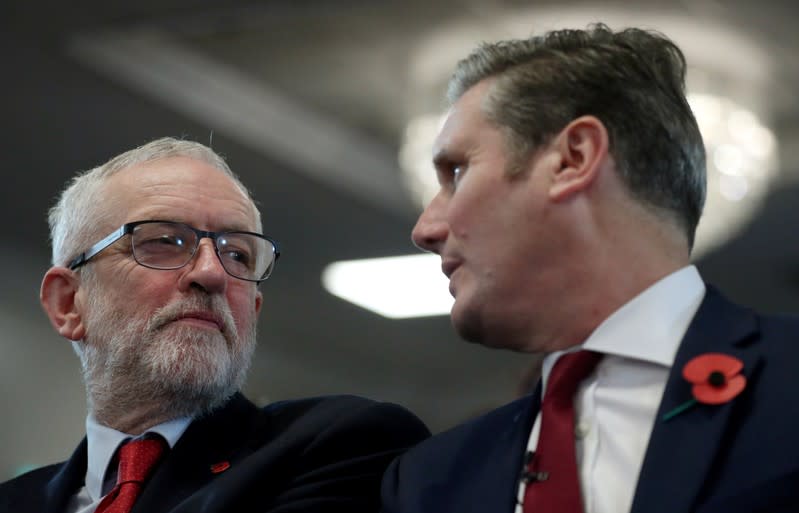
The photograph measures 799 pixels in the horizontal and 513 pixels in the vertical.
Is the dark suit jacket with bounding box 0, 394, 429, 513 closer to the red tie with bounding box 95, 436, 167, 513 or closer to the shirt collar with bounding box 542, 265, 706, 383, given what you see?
the red tie with bounding box 95, 436, 167, 513

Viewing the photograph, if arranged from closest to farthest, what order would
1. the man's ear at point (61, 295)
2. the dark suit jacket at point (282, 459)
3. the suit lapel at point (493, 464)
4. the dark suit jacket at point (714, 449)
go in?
the dark suit jacket at point (714, 449) < the suit lapel at point (493, 464) < the dark suit jacket at point (282, 459) < the man's ear at point (61, 295)

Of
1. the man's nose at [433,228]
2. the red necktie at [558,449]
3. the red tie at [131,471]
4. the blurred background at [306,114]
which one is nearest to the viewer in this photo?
the red necktie at [558,449]

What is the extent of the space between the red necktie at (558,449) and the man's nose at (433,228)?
10.6 inches

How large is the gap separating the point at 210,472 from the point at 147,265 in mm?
436

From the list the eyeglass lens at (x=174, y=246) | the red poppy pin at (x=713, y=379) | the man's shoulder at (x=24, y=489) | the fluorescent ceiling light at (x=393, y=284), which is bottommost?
the man's shoulder at (x=24, y=489)

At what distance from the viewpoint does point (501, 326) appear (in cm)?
187

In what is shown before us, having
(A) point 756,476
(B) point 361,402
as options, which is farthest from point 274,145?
(A) point 756,476

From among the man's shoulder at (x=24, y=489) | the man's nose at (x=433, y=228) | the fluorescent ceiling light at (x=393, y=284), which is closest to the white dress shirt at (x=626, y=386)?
the man's nose at (x=433, y=228)

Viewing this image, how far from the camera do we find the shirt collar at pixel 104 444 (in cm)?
235

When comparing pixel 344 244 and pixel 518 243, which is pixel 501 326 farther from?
pixel 344 244

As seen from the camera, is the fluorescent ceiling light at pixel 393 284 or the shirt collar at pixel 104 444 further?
the fluorescent ceiling light at pixel 393 284

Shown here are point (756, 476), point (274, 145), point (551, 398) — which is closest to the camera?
point (756, 476)

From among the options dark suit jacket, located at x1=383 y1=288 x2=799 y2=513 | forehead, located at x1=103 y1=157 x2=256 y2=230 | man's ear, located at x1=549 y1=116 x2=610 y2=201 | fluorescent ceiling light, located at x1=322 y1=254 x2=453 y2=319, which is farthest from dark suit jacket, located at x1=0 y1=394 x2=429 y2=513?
fluorescent ceiling light, located at x1=322 y1=254 x2=453 y2=319

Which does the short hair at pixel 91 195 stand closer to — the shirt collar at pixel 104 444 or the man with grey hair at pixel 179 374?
the man with grey hair at pixel 179 374
